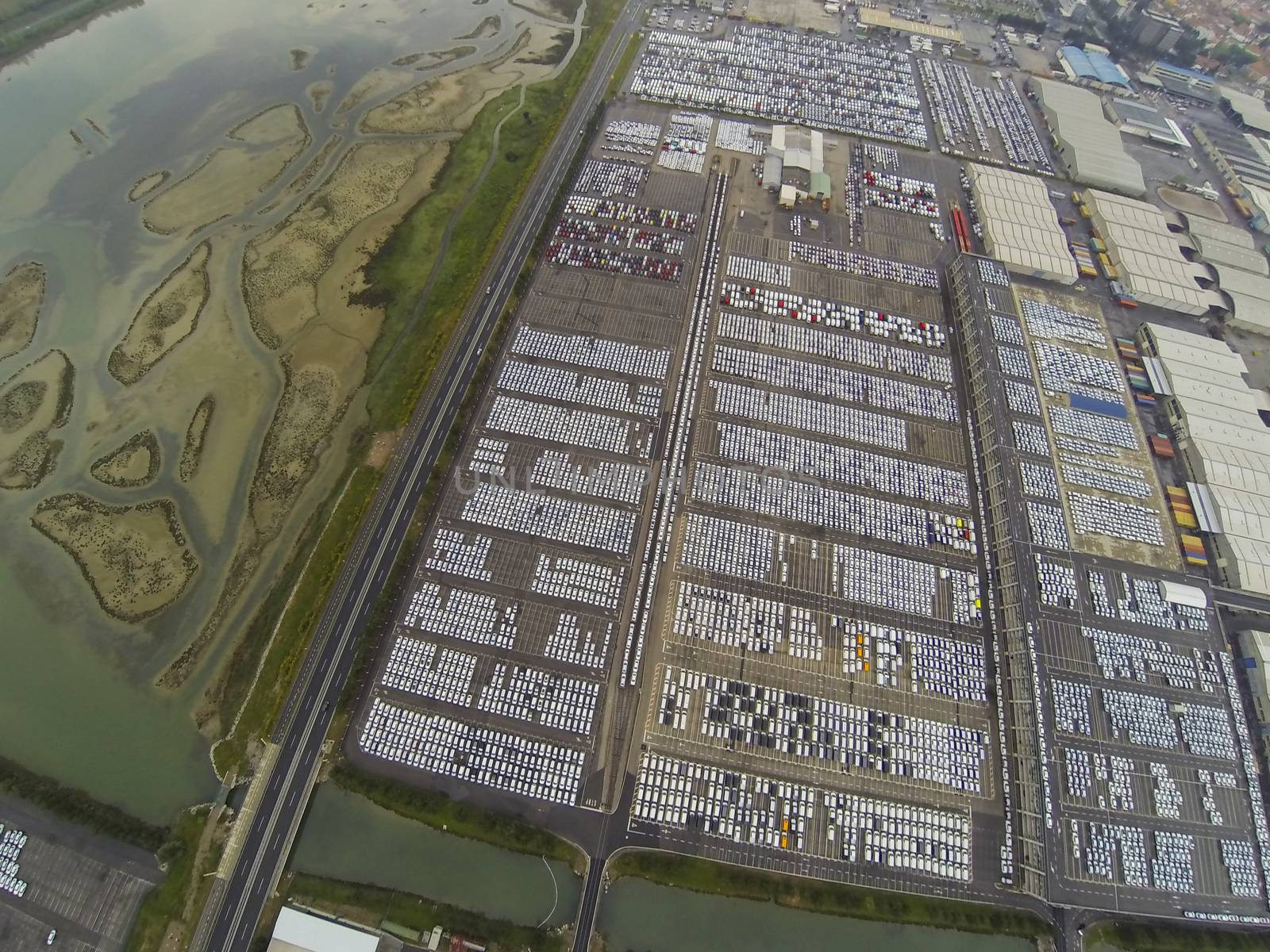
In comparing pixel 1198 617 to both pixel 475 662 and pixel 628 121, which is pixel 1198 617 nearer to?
pixel 475 662

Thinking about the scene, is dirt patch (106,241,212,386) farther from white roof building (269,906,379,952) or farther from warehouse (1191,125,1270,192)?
warehouse (1191,125,1270,192)

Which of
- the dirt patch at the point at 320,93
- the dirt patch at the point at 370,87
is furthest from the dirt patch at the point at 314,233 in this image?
the dirt patch at the point at 320,93

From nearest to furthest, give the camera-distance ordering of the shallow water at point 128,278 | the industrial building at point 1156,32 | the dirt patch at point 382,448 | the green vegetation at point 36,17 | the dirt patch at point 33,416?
1. the shallow water at point 128,278
2. the dirt patch at point 33,416
3. the dirt patch at point 382,448
4. the green vegetation at point 36,17
5. the industrial building at point 1156,32

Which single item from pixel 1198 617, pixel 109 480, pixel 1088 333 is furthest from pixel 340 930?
pixel 1088 333

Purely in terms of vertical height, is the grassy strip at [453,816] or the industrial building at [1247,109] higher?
the industrial building at [1247,109]

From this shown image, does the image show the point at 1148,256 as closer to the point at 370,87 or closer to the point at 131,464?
the point at 370,87

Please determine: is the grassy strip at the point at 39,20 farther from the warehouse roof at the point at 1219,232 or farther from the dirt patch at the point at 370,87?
the warehouse roof at the point at 1219,232

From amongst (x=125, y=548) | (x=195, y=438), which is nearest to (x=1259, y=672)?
(x=125, y=548)
